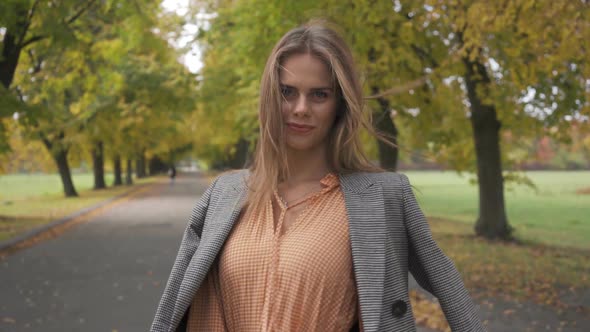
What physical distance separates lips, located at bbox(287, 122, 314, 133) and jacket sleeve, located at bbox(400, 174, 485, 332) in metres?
0.37

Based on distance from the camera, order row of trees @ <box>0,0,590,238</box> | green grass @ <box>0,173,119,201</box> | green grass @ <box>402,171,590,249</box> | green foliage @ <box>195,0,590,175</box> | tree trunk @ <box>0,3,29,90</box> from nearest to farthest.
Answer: green foliage @ <box>195,0,590,175</box> < row of trees @ <box>0,0,590,238</box> < tree trunk @ <box>0,3,29,90</box> < green grass @ <box>402,171,590,249</box> < green grass @ <box>0,173,119,201</box>

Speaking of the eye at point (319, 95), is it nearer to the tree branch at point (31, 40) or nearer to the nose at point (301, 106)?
the nose at point (301, 106)

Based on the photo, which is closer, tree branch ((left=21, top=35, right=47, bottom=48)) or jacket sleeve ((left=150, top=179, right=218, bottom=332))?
jacket sleeve ((left=150, top=179, right=218, bottom=332))

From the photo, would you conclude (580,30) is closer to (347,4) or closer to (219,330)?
(347,4)

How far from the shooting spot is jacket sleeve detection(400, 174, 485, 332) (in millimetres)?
1829

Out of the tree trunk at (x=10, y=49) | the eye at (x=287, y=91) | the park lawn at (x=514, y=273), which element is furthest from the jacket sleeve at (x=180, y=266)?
the tree trunk at (x=10, y=49)

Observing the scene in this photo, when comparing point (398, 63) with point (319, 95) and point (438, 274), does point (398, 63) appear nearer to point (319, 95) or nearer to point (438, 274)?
point (319, 95)

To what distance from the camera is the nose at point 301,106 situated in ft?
6.48

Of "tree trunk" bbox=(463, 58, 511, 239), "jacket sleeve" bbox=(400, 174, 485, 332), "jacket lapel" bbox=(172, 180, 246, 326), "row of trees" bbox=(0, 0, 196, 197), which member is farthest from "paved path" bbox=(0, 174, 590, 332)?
"tree trunk" bbox=(463, 58, 511, 239)

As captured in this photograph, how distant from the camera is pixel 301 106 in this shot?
77.9 inches

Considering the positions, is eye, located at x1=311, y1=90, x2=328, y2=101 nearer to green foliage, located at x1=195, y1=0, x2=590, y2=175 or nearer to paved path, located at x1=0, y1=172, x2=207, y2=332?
green foliage, located at x1=195, y1=0, x2=590, y2=175

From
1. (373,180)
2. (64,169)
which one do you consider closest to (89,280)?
(373,180)

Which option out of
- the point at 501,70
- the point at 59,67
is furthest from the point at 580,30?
the point at 59,67

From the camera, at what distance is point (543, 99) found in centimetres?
1240
